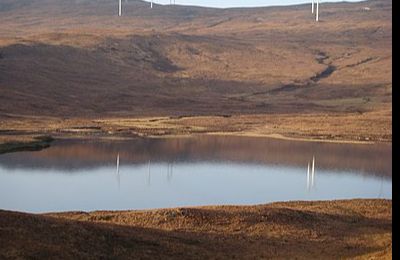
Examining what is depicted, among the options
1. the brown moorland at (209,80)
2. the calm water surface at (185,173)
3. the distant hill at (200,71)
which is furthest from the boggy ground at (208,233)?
the distant hill at (200,71)

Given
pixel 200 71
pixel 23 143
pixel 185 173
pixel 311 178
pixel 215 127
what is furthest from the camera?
pixel 200 71

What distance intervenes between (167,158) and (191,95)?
3562 centimetres

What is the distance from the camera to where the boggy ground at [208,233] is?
14.0 meters

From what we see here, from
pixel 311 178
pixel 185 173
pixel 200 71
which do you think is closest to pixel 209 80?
pixel 200 71

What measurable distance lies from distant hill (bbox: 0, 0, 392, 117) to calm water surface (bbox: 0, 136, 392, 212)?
17.3 metres

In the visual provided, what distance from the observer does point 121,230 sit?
1622 centimetres

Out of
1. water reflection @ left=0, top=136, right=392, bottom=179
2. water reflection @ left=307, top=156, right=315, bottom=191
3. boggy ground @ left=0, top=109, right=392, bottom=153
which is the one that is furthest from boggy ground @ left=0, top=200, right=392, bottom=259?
boggy ground @ left=0, top=109, right=392, bottom=153

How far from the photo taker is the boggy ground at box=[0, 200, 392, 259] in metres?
14.0

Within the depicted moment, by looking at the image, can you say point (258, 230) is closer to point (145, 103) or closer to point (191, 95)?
point (145, 103)

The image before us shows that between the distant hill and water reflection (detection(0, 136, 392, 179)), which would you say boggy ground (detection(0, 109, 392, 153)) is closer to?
water reflection (detection(0, 136, 392, 179))

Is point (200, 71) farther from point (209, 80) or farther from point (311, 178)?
point (311, 178)

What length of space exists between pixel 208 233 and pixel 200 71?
222ft

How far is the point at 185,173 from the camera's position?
A: 31938 mm

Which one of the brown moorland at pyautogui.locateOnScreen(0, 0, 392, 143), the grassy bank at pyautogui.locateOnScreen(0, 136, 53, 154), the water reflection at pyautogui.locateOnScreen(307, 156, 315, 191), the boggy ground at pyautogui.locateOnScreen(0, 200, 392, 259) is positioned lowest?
the water reflection at pyautogui.locateOnScreen(307, 156, 315, 191)
